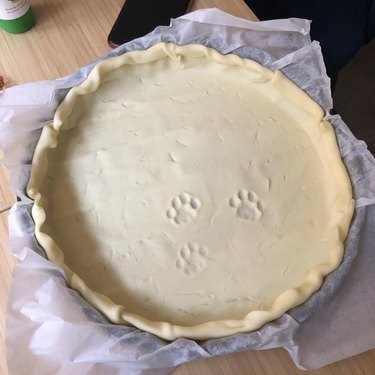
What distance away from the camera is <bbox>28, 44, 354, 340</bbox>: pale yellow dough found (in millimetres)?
582

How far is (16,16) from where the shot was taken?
762 millimetres

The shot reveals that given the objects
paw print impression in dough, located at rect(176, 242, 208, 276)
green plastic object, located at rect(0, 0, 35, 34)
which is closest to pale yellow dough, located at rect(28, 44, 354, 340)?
paw print impression in dough, located at rect(176, 242, 208, 276)

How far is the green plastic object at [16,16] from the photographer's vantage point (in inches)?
29.3

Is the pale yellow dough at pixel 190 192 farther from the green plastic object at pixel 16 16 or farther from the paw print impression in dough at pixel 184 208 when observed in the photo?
the green plastic object at pixel 16 16

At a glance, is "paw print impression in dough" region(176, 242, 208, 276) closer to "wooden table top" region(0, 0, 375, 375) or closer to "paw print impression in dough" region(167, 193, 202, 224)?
"paw print impression in dough" region(167, 193, 202, 224)

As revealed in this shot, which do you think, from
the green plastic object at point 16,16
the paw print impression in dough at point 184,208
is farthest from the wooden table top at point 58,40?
the paw print impression in dough at point 184,208

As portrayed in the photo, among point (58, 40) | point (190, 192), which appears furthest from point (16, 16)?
point (190, 192)

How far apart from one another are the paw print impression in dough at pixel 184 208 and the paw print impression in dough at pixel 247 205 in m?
0.04

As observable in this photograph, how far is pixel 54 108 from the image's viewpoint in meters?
0.70

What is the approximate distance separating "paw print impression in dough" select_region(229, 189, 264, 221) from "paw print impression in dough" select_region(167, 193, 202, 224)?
0.15ft

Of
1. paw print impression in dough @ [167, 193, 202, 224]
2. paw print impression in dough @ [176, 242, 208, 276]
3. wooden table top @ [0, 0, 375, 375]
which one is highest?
wooden table top @ [0, 0, 375, 375]

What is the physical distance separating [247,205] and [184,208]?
0.08 m

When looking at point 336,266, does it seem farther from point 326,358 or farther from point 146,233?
point 146,233

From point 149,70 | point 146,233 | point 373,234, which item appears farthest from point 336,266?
point 149,70
